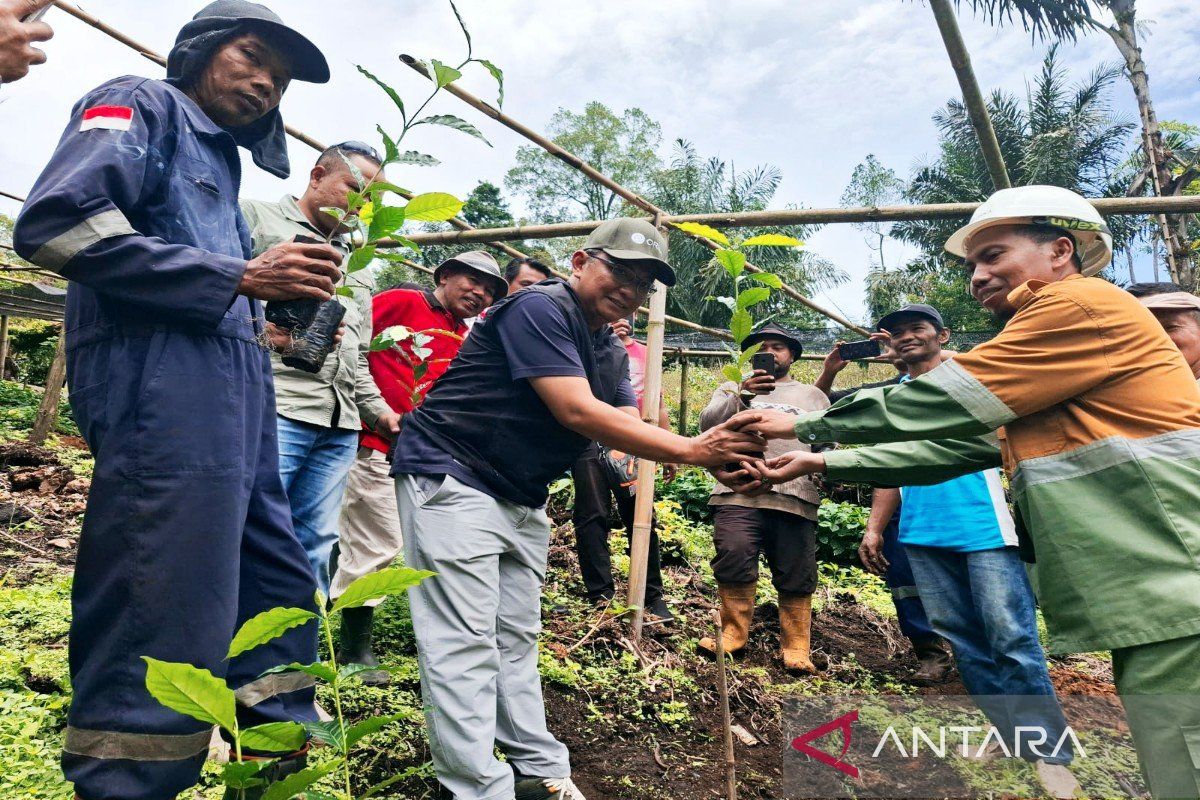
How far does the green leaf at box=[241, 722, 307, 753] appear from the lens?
3.76 ft

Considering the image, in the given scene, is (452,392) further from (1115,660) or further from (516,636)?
(1115,660)

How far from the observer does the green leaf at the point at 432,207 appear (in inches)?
60.4

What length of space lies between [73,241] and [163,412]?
348 millimetres

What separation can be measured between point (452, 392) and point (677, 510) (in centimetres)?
624

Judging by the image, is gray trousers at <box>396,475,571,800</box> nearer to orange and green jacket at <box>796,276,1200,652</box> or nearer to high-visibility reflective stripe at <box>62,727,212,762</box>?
high-visibility reflective stripe at <box>62,727,212,762</box>

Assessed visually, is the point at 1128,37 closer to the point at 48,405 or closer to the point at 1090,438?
the point at 1090,438

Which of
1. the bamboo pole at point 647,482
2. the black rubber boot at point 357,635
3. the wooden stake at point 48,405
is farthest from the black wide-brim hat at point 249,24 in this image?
the wooden stake at point 48,405

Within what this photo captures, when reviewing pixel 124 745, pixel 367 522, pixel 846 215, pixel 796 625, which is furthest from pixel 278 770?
pixel 846 215

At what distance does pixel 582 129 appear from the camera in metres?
34.0

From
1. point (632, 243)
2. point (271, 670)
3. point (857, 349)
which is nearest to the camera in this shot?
point (271, 670)

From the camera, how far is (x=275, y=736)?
117 cm

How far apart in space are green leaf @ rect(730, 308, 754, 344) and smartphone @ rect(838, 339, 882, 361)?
270 cm

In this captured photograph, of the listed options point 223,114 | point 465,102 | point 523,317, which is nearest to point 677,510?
point 465,102

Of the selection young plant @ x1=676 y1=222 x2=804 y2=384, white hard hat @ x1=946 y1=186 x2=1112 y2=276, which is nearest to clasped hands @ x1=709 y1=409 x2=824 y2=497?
young plant @ x1=676 y1=222 x2=804 y2=384
